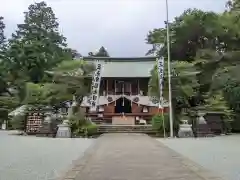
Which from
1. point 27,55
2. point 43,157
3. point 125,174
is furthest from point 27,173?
point 27,55

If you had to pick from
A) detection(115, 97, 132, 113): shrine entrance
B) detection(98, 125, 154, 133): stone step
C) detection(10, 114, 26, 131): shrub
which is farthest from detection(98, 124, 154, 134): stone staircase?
detection(115, 97, 132, 113): shrine entrance

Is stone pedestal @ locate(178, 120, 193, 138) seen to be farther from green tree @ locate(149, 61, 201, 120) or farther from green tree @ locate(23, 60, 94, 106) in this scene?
green tree @ locate(23, 60, 94, 106)

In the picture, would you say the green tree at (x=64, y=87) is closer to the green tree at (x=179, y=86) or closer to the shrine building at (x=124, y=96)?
the shrine building at (x=124, y=96)

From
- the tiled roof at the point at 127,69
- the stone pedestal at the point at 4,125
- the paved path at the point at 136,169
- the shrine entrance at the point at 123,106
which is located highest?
the tiled roof at the point at 127,69

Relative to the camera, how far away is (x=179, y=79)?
96.8 feet

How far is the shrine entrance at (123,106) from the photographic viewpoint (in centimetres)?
3872

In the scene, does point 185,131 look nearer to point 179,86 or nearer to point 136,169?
point 179,86

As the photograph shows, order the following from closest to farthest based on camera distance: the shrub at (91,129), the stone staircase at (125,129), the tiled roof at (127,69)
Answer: the shrub at (91,129), the stone staircase at (125,129), the tiled roof at (127,69)

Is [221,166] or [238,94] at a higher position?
[238,94]

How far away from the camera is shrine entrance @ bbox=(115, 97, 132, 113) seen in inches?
1524

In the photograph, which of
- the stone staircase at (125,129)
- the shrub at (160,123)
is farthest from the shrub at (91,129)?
the shrub at (160,123)

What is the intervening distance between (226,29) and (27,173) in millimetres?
31980

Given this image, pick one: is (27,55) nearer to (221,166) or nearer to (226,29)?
(226,29)

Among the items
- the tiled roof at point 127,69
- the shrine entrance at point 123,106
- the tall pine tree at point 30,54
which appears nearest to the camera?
the tiled roof at point 127,69
